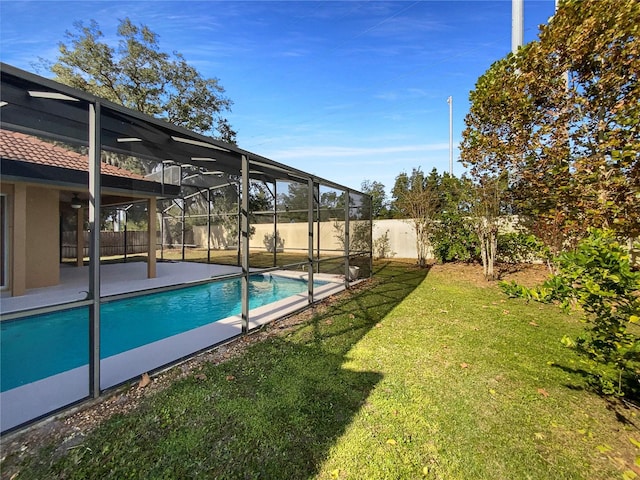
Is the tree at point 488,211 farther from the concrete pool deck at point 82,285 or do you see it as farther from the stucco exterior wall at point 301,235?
the concrete pool deck at point 82,285

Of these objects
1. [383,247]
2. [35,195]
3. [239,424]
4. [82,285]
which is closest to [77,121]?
[239,424]

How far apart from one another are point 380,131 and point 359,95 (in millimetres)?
1917

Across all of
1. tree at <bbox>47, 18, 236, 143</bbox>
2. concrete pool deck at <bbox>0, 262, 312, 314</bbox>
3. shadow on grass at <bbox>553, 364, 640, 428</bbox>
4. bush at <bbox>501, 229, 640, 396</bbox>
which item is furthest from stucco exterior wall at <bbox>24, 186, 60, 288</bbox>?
shadow on grass at <bbox>553, 364, 640, 428</bbox>

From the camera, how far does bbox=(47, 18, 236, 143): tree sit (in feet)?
41.5

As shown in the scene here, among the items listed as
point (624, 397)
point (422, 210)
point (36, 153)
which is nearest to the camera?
point (624, 397)

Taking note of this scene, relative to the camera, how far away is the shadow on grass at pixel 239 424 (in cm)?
171

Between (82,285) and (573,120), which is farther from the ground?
(573,120)

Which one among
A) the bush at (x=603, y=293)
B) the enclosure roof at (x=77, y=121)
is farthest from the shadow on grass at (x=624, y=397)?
the enclosure roof at (x=77, y=121)

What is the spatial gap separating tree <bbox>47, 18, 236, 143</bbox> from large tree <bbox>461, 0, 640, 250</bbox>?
13.4 m

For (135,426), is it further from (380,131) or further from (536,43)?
(380,131)

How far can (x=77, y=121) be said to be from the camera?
10.6ft

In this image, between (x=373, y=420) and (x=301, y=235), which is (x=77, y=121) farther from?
(x=301, y=235)

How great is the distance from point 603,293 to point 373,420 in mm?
1785

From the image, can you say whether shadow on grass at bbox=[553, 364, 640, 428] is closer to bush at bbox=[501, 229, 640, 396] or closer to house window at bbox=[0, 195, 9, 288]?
bush at bbox=[501, 229, 640, 396]
